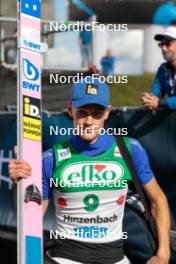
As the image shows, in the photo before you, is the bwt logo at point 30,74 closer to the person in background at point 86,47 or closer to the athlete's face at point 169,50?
the athlete's face at point 169,50

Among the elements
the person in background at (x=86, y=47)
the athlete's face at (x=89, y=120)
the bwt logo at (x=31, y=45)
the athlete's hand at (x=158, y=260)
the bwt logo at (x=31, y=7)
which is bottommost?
the athlete's hand at (x=158, y=260)

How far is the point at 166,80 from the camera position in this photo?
3.84 meters

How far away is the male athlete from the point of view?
255cm

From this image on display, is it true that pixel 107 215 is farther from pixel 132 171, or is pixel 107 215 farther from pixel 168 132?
pixel 168 132

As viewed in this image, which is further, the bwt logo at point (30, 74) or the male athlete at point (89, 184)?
the male athlete at point (89, 184)

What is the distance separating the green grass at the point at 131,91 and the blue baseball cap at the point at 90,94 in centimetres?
794

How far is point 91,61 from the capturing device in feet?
→ 22.7

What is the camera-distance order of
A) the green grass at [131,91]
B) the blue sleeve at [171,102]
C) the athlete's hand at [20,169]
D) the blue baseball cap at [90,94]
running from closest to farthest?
the athlete's hand at [20,169] → the blue baseball cap at [90,94] → the blue sleeve at [171,102] → the green grass at [131,91]

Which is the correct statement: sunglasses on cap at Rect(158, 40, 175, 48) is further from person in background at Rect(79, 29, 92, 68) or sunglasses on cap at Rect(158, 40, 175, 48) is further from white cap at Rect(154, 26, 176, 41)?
person in background at Rect(79, 29, 92, 68)

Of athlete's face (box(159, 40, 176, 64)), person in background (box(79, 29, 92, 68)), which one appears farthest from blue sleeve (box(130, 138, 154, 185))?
person in background (box(79, 29, 92, 68))

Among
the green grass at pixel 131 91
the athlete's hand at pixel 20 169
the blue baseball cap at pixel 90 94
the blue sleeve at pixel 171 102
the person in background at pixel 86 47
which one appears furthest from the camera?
the green grass at pixel 131 91

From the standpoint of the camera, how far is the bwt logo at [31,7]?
2365 millimetres

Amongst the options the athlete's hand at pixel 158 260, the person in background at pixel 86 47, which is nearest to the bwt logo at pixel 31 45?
the athlete's hand at pixel 158 260

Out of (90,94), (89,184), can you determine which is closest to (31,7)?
(90,94)
